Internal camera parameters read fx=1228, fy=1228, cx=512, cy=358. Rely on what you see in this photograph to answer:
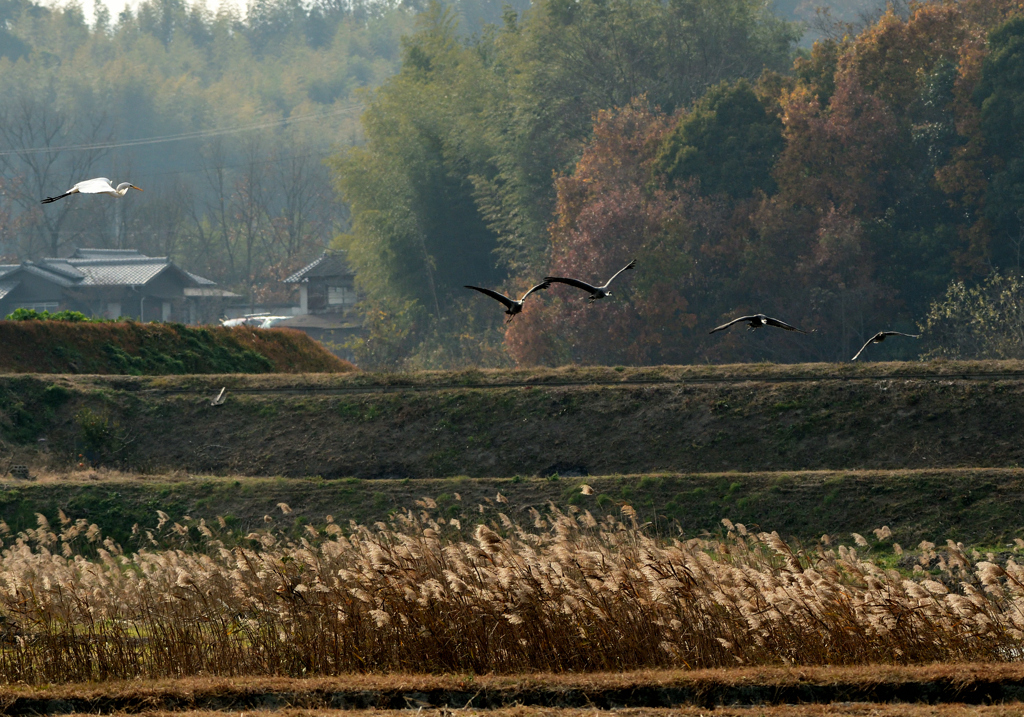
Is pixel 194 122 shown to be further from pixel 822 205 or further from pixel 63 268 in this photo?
pixel 822 205

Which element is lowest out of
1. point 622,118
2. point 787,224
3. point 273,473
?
point 273,473

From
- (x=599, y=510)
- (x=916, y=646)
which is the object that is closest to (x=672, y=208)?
(x=599, y=510)

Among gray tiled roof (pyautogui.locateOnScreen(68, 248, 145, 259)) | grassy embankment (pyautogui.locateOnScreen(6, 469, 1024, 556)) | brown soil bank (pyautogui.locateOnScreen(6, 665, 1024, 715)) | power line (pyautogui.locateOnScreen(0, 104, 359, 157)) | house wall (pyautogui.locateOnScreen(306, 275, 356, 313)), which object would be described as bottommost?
house wall (pyautogui.locateOnScreen(306, 275, 356, 313))

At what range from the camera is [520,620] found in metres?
12.0

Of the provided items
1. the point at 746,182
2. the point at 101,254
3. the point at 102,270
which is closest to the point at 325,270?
the point at 102,270

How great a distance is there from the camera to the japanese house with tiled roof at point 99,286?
263 ft

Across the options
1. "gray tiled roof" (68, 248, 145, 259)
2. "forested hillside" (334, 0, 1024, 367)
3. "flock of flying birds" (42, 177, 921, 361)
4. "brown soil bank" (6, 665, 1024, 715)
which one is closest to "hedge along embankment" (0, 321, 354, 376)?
"forested hillside" (334, 0, 1024, 367)

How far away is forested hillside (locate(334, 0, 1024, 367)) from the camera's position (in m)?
49.5

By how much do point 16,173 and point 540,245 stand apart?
68.6 m

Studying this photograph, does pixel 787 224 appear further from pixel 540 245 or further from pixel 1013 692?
pixel 1013 692

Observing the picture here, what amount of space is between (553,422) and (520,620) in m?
15.2

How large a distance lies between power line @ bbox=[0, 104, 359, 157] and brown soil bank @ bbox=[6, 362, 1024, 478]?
299 ft

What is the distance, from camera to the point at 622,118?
59.8m

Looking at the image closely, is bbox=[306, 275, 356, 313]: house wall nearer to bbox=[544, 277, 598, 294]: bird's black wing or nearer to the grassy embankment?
the grassy embankment
